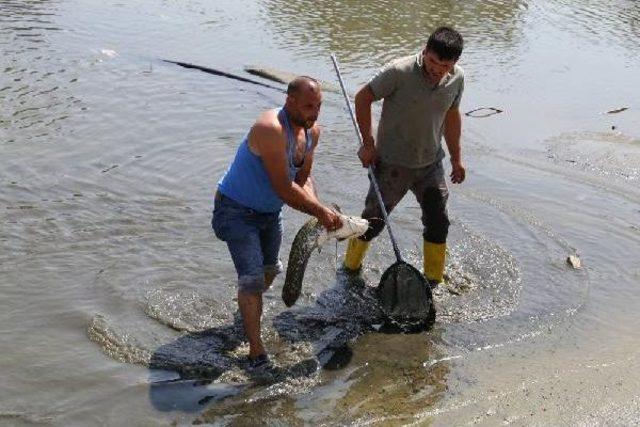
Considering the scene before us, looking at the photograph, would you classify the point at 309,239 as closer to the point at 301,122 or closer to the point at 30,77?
the point at 301,122

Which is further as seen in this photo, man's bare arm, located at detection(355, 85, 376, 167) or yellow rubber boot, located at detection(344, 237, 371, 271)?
yellow rubber boot, located at detection(344, 237, 371, 271)

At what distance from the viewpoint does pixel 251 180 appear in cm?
425

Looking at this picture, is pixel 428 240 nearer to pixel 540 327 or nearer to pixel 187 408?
pixel 540 327

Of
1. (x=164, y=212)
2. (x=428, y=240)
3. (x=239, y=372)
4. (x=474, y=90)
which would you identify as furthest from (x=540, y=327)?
(x=474, y=90)

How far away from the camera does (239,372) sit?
4406mm

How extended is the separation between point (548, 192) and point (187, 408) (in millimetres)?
4836

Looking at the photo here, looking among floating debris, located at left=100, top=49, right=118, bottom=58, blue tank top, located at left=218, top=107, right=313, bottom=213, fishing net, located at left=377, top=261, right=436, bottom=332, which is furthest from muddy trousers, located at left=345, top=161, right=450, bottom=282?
floating debris, located at left=100, top=49, right=118, bottom=58

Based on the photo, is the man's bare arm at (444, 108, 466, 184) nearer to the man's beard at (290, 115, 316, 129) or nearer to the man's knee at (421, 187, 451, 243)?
the man's knee at (421, 187, 451, 243)

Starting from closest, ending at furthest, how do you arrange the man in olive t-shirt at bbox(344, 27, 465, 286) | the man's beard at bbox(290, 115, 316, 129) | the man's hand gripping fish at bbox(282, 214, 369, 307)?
the man's beard at bbox(290, 115, 316, 129)
the man's hand gripping fish at bbox(282, 214, 369, 307)
the man in olive t-shirt at bbox(344, 27, 465, 286)

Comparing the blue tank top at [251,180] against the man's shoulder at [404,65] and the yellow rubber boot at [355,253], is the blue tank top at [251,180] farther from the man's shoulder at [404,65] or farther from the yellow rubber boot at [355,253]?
the yellow rubber boot at [355,253]

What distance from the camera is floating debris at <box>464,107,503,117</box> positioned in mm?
9938

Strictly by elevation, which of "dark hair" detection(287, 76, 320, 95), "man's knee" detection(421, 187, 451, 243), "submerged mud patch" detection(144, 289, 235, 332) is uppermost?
"dark hair" detection(287, 76, 320, 95)

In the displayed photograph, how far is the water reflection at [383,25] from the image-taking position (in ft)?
41.2

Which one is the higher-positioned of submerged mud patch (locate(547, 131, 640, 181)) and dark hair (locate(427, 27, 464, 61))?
dark hair (locate(427, 27, 464, 61))
